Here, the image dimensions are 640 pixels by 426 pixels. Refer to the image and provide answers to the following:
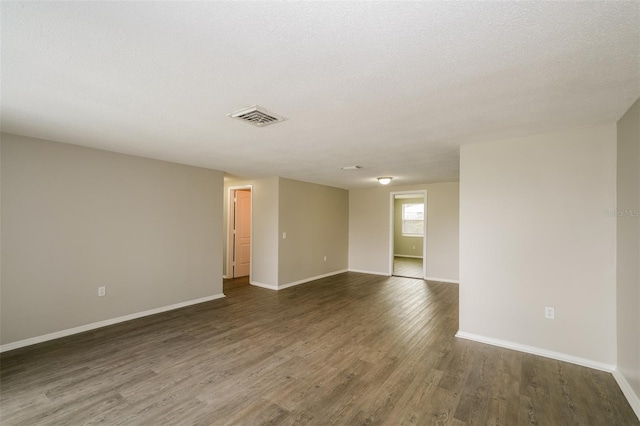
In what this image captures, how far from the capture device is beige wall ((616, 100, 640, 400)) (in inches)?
88.1

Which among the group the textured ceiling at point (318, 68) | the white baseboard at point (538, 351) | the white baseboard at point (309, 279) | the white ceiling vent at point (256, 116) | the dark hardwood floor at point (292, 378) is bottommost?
the white baseboard at point (309, 279)

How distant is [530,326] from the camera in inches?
122

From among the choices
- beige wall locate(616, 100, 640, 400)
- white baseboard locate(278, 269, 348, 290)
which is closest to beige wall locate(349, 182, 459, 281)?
white baseboard locate(278, 269, 348, 290)

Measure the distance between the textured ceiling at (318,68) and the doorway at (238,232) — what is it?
3.78 meters

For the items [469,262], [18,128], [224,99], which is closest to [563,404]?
[469,262]

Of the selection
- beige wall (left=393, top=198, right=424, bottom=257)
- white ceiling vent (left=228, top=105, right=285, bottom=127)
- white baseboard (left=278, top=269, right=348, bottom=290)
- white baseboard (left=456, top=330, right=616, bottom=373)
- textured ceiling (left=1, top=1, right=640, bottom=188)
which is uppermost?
textured ceiling (left=1, top=1, right=640, bottom=188)

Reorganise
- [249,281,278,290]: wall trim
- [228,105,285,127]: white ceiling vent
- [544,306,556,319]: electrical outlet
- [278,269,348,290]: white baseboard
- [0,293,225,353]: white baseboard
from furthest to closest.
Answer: [278,269,348,290]: white baseboard → [249,281,278,290]: wall trim → [0,293,225,353]: white baseboard → [544,306,556,319]: electrical outlet → [228,105,285,127]: white ceiling vent

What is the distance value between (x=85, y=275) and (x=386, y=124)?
4180 millimetres

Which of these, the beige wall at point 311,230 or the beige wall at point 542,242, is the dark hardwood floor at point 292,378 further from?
the beige wall at point 311,230

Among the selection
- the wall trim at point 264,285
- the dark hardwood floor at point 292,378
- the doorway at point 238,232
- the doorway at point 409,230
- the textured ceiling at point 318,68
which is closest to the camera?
the textured ceiling at point 318,68

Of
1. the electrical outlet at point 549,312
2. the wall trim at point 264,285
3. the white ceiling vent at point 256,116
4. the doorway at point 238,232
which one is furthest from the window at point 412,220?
the white ceiling vent at point 256,116

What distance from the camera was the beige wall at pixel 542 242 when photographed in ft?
9.14

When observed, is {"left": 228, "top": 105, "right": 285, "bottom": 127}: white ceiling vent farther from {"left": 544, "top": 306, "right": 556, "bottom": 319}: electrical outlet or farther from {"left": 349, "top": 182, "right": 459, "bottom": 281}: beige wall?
{"left": 349, "top": 182, "right": 459, "bottom": 281}: beige wall

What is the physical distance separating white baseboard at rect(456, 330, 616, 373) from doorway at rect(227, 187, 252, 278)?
206 inches
